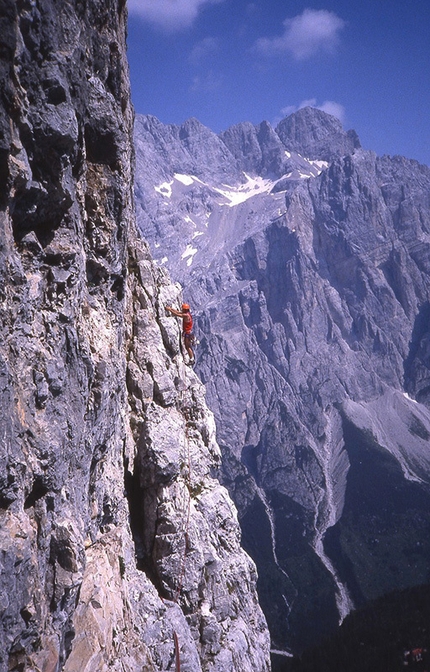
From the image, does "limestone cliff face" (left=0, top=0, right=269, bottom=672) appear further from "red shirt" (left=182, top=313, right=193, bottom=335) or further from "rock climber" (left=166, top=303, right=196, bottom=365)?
"red shirt" (left=182, top=313, right=193, bottom=335)

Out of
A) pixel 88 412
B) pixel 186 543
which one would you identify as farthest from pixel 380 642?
pixel 88 412

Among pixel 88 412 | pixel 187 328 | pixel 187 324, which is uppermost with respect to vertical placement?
pixel 187 324

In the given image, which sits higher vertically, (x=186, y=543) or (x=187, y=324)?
(x=187, y=324)

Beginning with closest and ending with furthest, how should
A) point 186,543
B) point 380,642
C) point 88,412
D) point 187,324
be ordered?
point 88,412 → point 186,543 → point 187,324 → point 380,642

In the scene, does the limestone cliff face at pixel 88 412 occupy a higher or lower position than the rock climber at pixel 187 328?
lower

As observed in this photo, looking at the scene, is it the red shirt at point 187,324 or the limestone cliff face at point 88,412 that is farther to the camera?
the red shirt at point 187,324

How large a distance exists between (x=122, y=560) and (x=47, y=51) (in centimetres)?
1545

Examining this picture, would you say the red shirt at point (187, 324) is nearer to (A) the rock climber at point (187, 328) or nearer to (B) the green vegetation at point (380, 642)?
(A) the rock climber at point (187, 328)

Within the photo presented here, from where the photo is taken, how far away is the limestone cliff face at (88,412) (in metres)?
10.6

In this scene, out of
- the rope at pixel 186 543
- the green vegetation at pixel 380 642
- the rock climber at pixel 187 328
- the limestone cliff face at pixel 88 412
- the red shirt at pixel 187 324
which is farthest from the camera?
the green vegetation at pixel 380 642

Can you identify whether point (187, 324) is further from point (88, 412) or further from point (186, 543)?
point (88, 412)

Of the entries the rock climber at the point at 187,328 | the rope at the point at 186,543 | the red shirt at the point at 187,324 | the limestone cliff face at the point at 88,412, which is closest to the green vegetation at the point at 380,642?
the limestone cliff face at the point at 88,412

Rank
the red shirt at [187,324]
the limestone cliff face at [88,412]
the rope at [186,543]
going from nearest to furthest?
the limestone cliff face at [88,412], the rope at [186,543], the red shirt at [187,324]

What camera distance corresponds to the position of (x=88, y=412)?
14305 mm
